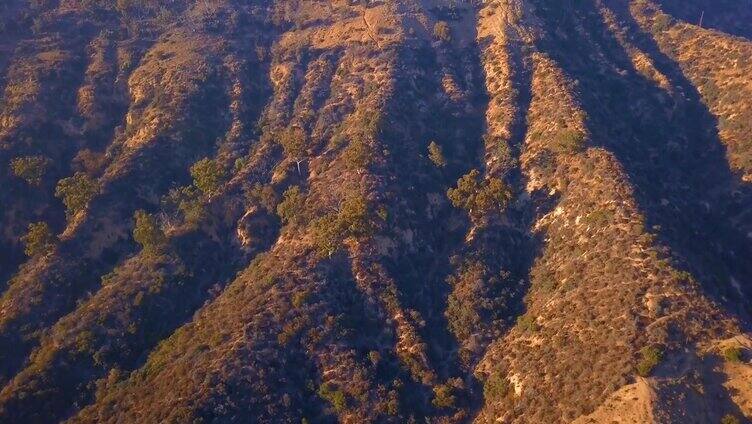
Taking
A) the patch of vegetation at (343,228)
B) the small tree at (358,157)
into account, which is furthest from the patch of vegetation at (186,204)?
the small tree at (358,157)

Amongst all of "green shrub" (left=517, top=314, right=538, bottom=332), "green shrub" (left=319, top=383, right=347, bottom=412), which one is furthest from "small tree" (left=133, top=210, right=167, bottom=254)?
"green shrub" (left=517, top=314, right=538, bottom=332)

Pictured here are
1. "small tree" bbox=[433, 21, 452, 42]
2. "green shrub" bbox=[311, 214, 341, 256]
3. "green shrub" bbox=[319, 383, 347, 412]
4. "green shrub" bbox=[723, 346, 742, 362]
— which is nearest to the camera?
"green shrub" bbox=[723, 346, 742, 362]

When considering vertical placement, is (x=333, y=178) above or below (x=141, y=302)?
above

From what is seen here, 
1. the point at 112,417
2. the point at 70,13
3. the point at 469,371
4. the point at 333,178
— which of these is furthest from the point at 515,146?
the point at 70,13

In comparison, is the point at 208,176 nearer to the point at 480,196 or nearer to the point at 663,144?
the point at 480,196

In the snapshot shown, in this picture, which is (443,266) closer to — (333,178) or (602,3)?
(333,178)

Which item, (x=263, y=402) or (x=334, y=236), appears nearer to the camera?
(x=263, y=402)

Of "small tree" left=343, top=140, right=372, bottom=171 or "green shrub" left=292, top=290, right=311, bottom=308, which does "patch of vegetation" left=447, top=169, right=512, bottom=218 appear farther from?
"green shrub" left=292, top=290, right=311, bottom=308

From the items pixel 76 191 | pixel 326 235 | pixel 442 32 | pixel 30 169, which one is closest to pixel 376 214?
pixel 326 235
